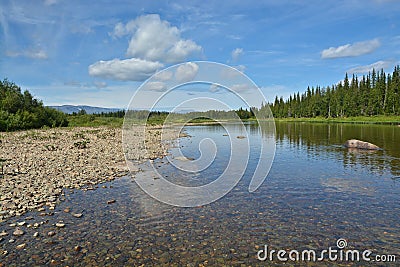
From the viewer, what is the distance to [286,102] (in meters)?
158

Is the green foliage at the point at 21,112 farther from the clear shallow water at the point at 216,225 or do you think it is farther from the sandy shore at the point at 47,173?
the clear shallow water at the point at 216,225

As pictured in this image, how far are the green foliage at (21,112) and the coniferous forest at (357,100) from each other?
290ft

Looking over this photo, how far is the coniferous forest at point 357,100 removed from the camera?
85938mm

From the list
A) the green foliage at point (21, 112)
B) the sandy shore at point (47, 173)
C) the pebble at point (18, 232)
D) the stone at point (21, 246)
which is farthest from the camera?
the green foliage at point (21, 112)

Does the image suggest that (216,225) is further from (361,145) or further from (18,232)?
(361,145)

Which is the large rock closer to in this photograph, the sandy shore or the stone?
the sandy shore

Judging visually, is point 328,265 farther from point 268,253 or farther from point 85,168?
point 85,168

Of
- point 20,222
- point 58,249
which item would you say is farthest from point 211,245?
point 20,222

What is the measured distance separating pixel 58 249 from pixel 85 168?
9.69 m

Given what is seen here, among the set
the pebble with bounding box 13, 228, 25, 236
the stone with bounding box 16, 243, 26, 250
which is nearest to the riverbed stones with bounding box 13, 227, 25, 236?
the pebble with bounding box 13, 228, 25, 236

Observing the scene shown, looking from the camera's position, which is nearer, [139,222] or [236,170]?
[139,222]

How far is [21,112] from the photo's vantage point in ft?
152

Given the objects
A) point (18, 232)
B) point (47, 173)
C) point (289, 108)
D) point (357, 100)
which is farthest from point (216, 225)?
point (289, 108)

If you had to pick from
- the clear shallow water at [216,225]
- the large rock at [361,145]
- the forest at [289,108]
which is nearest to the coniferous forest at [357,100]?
the forest at [289,108]
